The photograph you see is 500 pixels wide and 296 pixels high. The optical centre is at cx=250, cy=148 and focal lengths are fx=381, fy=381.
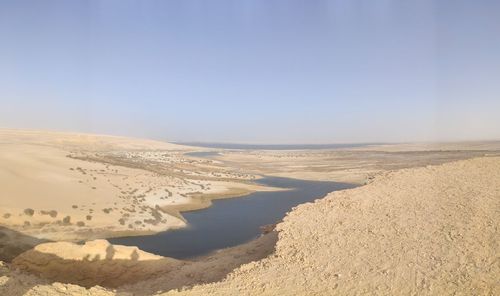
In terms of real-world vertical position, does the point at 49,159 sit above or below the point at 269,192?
above

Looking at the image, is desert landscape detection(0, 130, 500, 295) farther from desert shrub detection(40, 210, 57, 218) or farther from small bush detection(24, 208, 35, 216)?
desert shrub detection(40, 210, 57, 218)

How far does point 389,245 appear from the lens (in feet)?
39.3

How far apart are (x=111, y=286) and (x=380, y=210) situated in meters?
10.8

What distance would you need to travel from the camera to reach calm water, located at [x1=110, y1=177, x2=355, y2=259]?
25.6 m

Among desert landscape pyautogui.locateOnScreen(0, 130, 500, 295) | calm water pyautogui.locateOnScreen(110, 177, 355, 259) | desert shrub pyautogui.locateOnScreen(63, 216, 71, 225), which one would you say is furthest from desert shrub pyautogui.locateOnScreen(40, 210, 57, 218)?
calm water pyautogui.locateOnScreen(110, 177, 355, 259)

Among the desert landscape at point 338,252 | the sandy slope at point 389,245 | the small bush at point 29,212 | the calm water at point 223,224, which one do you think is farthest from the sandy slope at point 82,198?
the sandy slope at point 389,245

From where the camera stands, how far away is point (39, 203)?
29562mm

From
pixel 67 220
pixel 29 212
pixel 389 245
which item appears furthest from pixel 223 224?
pixel 389 245

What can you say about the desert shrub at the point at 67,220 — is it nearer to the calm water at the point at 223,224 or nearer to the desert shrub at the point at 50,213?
the desert shrub at the point at 50,213

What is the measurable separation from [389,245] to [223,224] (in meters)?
21.6

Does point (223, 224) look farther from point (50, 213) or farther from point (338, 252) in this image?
point (338, 252)

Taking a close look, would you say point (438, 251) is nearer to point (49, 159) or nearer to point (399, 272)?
point (399, 272)

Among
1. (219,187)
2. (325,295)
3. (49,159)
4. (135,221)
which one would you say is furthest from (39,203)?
(325,295)

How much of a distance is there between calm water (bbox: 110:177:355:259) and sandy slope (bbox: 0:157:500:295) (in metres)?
11.1
